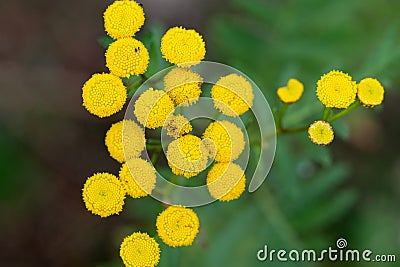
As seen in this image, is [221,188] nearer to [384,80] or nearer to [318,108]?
[318,108]

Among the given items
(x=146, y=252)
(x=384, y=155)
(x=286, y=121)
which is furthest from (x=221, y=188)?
(x=384, y=155)

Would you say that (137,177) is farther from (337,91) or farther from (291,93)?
(337,91)

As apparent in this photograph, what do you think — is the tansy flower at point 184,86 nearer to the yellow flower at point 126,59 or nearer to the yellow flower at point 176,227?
the yellow flower at point 126,59

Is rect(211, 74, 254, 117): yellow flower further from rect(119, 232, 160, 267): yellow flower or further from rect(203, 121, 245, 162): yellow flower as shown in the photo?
rect(119, 232, 160, 267): yellow flower

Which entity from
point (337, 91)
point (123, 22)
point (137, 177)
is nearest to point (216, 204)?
point (137, 177)

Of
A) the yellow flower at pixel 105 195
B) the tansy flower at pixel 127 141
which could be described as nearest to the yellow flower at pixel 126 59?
the tansy flower at pixel 127 141

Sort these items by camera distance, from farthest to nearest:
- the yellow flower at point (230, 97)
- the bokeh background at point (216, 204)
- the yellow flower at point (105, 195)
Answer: the bokeh background at point (216, 204) < the yellow flower at point (230, 97) < the yellow flower at point (105, 195)
